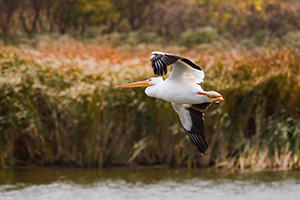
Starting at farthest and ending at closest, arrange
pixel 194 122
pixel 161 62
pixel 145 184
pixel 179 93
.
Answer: pixel 145 184
pixel 194 122
pixel 179 93
pixel 161 62

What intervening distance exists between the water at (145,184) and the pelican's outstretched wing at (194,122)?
2494mm

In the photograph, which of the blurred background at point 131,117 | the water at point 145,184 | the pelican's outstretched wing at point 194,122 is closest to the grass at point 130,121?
the blurred background at point 131,117

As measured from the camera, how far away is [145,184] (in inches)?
416

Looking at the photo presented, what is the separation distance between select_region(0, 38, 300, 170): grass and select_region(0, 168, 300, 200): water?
0.27 m

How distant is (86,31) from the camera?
27219 millimetres

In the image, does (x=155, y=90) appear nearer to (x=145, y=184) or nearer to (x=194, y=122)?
(x=194, y=122)

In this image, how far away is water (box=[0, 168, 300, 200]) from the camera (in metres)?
9.93

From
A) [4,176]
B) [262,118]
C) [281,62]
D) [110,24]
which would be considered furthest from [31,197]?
[110,24]

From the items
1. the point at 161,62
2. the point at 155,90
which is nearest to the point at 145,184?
the point at 155,90

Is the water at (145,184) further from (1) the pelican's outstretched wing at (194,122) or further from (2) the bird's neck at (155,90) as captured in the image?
(2) the bird's neck at (155,90)

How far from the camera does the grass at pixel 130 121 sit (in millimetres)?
11109

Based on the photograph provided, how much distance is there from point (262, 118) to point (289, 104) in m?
0.58

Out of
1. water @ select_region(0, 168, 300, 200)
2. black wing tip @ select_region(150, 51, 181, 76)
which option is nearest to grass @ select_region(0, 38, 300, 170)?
water @ select_region(0, 168, 300, 200)

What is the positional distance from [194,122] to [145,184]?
329 cm
